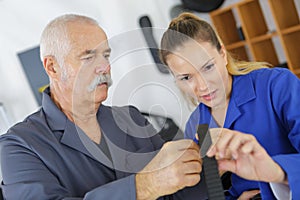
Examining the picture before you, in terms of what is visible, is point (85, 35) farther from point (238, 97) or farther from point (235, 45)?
point (235, 45)

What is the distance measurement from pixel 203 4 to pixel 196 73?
6.64ft

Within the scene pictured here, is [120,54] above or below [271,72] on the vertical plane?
above

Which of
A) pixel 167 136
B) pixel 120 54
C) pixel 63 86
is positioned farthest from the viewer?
pixel 63 86

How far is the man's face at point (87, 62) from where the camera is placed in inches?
28.5

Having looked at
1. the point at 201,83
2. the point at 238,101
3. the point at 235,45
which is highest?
the point at 201,83

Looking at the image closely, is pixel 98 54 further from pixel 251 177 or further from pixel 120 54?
pixel 251 177

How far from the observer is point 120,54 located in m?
0.68

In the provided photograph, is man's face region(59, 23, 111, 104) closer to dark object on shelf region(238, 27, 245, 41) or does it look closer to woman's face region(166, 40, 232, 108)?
woman's face region(166, 40, 232, 108)

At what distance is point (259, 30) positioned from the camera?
262 cm

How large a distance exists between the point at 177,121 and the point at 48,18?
7.74ft

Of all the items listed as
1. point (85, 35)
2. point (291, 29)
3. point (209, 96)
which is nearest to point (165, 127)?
point (209, 96)

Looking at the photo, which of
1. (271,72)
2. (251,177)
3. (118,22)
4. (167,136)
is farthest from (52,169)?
(118,22)

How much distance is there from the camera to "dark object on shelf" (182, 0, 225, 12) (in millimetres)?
2604

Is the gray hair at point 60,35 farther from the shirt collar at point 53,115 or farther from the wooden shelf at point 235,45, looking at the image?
the wooden shelf at point 235,45
